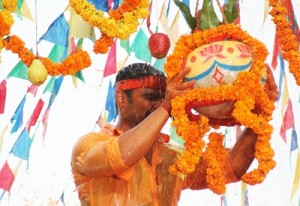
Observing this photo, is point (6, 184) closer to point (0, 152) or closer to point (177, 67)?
point (0, 152)

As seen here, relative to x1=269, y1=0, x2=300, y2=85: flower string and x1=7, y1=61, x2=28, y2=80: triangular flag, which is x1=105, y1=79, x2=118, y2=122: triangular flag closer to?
x1=7, y1=61, x2=28, y2=80: triangular flag

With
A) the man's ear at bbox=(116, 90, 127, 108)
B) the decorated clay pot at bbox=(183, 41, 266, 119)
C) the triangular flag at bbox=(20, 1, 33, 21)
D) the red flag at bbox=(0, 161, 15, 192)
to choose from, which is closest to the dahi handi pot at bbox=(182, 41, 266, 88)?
the decorated clay pot at bbox=(183, 41, 266, 119)

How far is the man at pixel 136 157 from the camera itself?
444 centimetres

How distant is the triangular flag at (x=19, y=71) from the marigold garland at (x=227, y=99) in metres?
2.26

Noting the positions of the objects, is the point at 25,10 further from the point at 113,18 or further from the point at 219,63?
the point at 219,63

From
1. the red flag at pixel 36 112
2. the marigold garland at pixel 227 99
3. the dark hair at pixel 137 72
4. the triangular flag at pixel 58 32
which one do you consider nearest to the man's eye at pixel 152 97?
the dark hair at pixel 137 72

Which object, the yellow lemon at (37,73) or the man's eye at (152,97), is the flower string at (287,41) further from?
the yellow lemon at (37,73)

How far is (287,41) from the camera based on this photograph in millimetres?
4648

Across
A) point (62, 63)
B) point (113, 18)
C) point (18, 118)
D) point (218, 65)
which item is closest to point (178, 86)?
point (218, 65)

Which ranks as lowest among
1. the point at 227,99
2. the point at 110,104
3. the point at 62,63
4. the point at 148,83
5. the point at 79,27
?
the point at 227,99

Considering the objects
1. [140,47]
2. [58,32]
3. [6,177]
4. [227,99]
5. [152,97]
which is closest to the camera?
[227,99]

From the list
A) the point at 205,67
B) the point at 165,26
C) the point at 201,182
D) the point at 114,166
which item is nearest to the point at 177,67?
the point at 205,67

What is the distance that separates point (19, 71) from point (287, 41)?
2.49 m

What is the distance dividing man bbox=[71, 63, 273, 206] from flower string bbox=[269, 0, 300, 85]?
45cm
